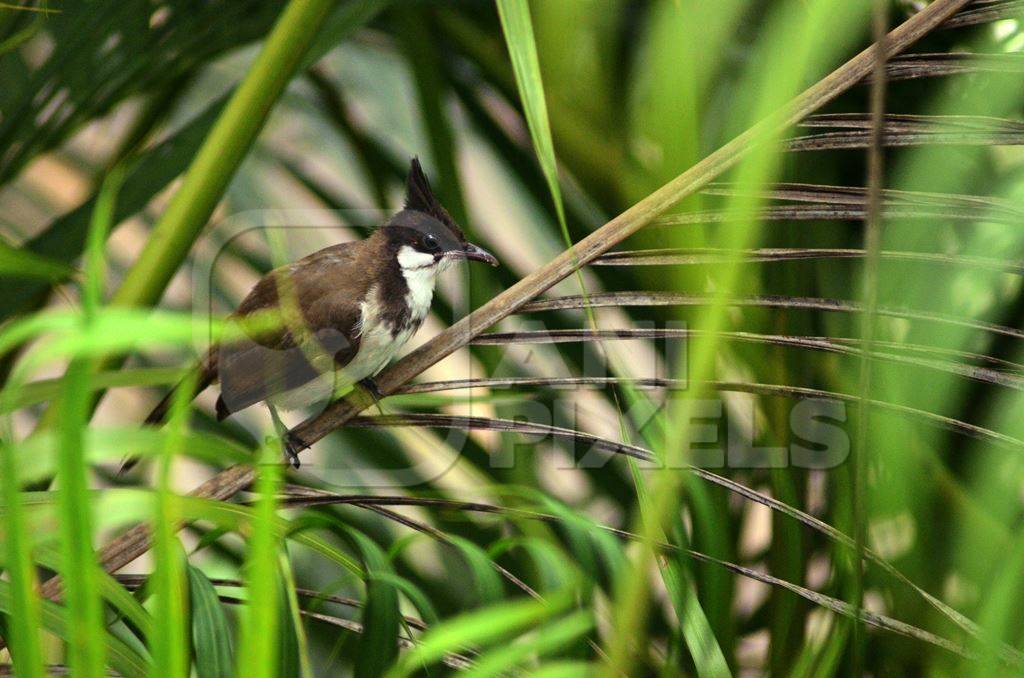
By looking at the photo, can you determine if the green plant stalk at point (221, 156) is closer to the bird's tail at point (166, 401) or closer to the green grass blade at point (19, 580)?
the bird's tail at point (166, 401)

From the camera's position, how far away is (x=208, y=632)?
1.37 feet

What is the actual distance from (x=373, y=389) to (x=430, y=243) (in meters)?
0.23

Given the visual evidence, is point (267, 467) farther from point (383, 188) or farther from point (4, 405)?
point (383, 188)

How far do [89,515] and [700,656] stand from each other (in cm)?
30

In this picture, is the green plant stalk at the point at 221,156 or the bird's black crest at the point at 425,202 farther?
the bird's black crest at the point at 425,202

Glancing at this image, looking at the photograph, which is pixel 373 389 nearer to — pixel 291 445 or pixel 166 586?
pixel 291 445

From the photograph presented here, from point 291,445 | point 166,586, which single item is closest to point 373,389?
point 291,445

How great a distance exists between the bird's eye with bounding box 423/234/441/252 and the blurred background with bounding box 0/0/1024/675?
0.04m

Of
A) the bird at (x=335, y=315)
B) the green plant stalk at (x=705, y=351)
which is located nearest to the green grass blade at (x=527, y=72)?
the green plant stalk at (x=705, y=351)

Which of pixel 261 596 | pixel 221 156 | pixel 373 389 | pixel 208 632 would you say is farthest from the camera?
pixel 373 389

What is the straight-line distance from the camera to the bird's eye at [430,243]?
0.91 meters

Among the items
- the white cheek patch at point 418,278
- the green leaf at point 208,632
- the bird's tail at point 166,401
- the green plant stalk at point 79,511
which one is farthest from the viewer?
the white cheek patch at point 418,278

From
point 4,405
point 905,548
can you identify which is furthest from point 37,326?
point 905,548

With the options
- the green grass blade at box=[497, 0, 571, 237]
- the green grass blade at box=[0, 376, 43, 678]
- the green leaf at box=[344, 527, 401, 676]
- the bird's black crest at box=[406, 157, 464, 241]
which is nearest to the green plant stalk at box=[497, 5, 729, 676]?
the green grass blade at box=[497, 0, 571, 237]
